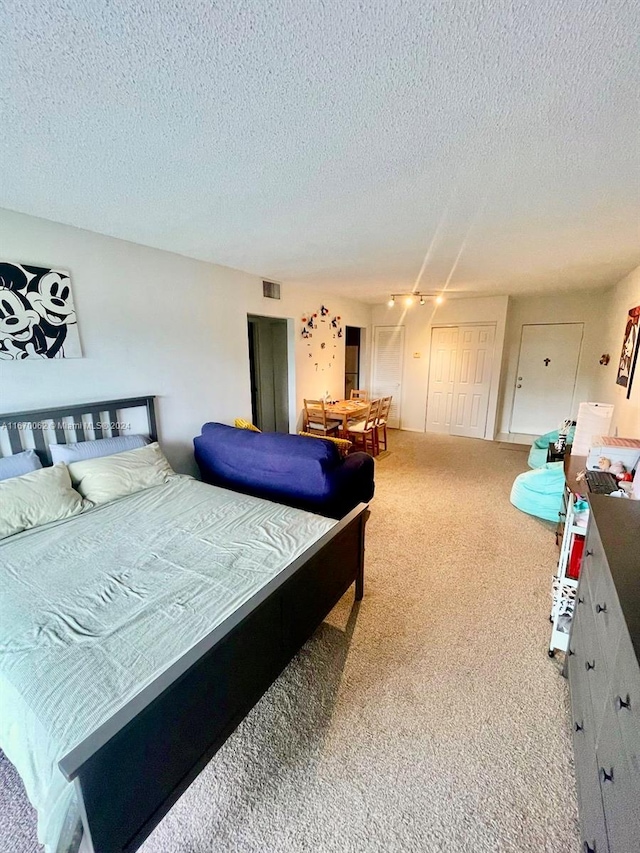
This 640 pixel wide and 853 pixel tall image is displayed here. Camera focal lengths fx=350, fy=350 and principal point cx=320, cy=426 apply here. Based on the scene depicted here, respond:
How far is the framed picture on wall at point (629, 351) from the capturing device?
3080mm

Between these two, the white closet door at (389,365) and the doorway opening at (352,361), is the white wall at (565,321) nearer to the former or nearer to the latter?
the white closet door at (389,365)

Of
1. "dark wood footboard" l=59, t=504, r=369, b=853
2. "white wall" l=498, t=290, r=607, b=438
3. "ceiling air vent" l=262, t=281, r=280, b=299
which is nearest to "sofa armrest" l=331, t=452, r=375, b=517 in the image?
"dark wood footboard" l=59, t=504, r=369, b=853

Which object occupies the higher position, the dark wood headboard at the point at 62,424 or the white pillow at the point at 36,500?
the dark wood headboard at the point at 62,424

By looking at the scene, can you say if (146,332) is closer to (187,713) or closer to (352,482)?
(352,482)

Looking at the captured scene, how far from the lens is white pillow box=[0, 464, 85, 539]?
6.30 feet

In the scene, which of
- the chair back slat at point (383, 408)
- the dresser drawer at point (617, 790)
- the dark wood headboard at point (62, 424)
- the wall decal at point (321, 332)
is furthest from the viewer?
the chair back slat at point (383, 408)

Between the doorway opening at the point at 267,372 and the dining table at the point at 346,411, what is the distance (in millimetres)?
735

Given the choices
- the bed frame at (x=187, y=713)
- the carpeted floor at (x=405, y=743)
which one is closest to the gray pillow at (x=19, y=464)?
the carpeted floor at (x=405, y=743)

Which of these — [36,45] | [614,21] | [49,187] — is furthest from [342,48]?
[49,187]

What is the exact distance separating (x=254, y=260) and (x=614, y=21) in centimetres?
288

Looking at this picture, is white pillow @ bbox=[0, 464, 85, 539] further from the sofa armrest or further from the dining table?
the dining table

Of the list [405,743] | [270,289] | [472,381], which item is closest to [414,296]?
[472,381]

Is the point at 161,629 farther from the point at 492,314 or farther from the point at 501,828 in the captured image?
the point at 492,314

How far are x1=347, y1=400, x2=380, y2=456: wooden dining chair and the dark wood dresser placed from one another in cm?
349
